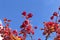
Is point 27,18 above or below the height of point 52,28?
above

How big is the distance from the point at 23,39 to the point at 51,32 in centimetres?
131

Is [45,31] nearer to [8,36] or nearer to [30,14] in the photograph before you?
[30,14]

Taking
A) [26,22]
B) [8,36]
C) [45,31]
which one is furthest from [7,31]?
[45,31]

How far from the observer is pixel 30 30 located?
999 cm

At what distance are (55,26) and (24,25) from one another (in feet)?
4.52

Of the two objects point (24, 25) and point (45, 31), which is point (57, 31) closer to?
point (45, 31)

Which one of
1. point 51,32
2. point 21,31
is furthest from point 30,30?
point 51,32

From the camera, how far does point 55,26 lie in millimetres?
9578

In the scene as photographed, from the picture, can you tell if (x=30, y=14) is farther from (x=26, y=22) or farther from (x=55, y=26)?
(x=55, y=26)

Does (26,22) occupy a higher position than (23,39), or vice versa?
(26,22)

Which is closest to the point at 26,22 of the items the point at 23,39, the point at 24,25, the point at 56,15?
the point at 24,25

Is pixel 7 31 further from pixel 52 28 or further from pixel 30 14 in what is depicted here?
pixel 52 28

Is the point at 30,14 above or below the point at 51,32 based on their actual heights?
above

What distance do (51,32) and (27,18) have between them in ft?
Result: 4.12
